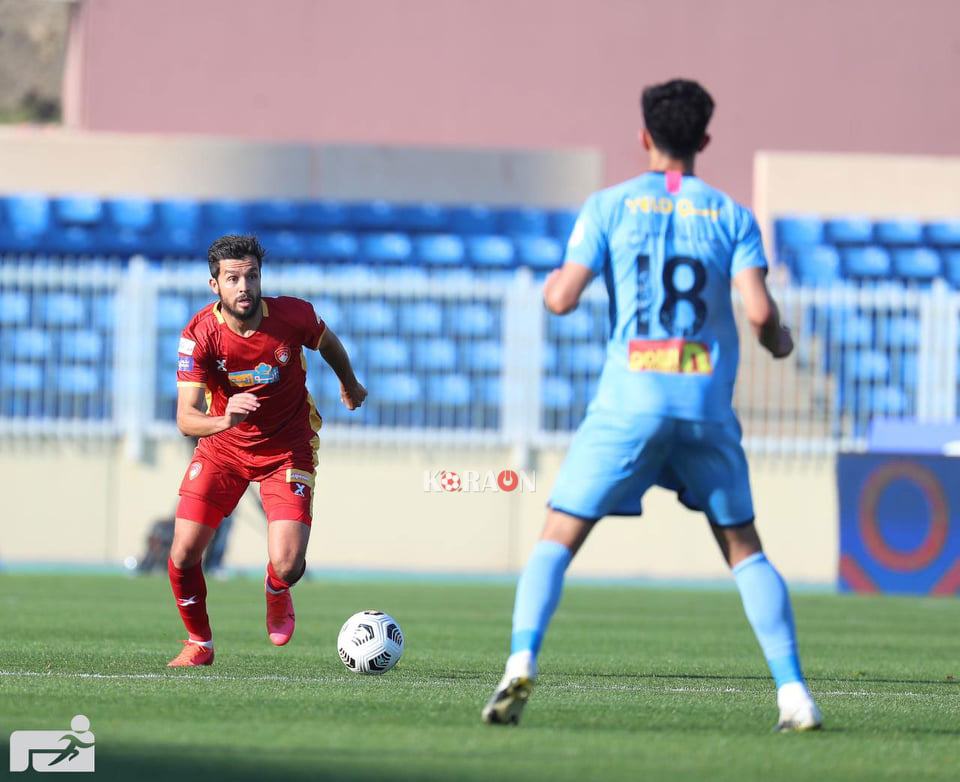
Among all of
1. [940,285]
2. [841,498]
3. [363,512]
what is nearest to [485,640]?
[841,498]

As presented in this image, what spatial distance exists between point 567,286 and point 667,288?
0.33m

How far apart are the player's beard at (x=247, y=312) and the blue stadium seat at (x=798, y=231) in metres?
15.4

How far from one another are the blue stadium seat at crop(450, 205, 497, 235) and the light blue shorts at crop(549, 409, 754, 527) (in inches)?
668

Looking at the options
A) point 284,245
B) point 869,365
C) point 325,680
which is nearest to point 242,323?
point 325,680

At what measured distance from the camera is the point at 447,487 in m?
17.2

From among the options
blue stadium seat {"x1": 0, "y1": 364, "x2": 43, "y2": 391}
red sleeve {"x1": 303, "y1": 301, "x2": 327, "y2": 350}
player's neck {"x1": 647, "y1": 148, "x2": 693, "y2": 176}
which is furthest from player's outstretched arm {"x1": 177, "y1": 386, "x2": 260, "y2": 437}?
blue stadium seat {"x1": 0, "y1": 364, "x2": 43, "y2": 391}

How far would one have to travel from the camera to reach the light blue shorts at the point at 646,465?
552cm

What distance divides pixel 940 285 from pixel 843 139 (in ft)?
26.4

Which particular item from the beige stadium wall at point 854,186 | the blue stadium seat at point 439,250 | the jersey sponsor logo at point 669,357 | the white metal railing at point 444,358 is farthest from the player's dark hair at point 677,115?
the beige stadium wall at point 854,186

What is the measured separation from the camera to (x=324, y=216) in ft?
73.0

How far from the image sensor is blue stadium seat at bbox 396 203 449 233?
73.9 ft

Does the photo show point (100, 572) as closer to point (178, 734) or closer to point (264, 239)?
point (264, 239)

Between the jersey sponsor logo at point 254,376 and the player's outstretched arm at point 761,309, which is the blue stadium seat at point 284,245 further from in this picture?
the player's outstretched arm at point 761,309

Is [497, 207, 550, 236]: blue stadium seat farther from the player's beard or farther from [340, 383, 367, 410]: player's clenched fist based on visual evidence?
the player's beard
